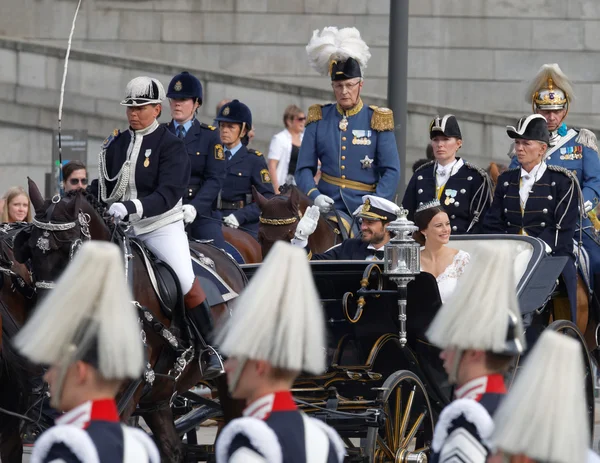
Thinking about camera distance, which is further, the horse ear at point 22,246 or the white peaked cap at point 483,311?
the horse ear at point 22,246

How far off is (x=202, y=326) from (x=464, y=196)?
264 cm

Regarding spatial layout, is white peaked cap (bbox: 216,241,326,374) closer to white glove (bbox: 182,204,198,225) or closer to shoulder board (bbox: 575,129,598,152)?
white glove (bbox: 182,204,198,225)

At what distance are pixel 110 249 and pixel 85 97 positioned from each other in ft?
47.6

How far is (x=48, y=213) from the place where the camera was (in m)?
8.23

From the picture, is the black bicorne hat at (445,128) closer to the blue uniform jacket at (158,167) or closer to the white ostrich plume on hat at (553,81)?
the white ostrich plume on hat at (553,81)

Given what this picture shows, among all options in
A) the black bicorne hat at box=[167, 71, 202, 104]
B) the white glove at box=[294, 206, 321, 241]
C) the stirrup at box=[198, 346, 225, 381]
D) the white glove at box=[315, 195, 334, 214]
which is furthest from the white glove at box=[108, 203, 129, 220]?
the white glove at box=[315, 195, 334, 214]

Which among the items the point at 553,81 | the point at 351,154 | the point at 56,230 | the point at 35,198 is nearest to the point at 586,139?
the point at 553,81

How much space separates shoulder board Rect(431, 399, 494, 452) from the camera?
4.80 metres

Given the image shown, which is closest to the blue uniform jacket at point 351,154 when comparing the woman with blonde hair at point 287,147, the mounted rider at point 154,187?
the mounted rider at point 154,187

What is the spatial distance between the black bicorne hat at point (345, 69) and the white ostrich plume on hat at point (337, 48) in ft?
0.16

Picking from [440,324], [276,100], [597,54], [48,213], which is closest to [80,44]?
[276,100]

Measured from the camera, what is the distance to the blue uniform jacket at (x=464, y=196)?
420 inches

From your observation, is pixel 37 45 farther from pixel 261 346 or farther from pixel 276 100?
pixel 261 346

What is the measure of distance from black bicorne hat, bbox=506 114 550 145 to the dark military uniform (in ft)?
7.33
